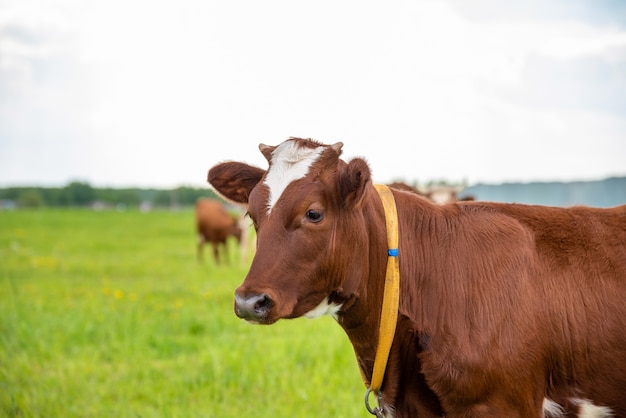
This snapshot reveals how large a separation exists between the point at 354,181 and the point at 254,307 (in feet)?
2.75

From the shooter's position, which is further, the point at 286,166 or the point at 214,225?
the point at 214,225

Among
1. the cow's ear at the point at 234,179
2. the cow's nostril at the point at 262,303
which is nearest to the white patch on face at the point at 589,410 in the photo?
the cow's nostril at the point at 262,303

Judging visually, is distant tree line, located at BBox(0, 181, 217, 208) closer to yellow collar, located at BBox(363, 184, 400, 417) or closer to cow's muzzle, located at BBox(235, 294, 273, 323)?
yellow collar, located at BBox(363, 184, 400, 417)

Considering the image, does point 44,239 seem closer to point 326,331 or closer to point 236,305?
point 326,331

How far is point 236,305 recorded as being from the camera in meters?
3.11

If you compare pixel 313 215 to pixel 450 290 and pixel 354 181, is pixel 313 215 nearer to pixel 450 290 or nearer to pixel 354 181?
pixel 354 181

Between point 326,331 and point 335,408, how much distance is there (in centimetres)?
300


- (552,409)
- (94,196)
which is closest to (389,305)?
(552,409)

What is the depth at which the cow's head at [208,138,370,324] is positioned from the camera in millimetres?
3186

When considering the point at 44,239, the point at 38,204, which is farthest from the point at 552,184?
the point at 38,204

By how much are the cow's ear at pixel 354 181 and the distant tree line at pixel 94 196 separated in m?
56.1

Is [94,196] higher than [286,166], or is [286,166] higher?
[286,166]

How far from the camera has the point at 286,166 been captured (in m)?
3.45

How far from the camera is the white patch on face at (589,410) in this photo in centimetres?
345
